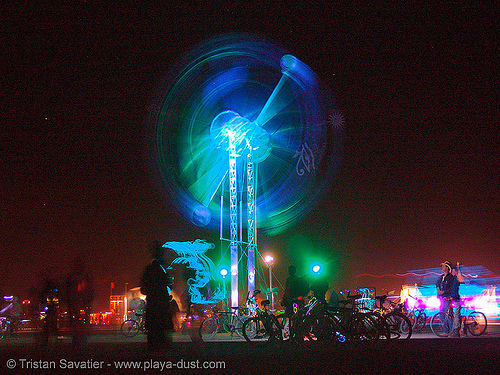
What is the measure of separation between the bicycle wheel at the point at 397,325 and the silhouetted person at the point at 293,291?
1776 mm

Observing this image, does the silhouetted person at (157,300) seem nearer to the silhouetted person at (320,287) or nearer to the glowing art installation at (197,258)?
the silhouetted person at (320,287)

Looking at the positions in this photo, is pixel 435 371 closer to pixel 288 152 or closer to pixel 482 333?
pixel 482 333

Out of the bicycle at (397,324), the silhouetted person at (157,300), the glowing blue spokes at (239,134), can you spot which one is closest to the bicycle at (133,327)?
the bicycle at (397,324)

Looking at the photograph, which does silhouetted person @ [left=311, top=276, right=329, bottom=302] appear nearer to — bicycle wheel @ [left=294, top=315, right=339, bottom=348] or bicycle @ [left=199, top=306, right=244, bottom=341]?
bicycle wheel @ [left=294, top=315, right=339, bottom=348]

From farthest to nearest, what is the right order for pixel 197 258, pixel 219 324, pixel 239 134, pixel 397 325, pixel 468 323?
pixel 197 258 < pixel 239 134 < pixel 219 324 < pixel 468 323 < pixel 397 325

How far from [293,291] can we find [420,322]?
485 cm

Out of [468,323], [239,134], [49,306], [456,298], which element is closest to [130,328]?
[49,306]

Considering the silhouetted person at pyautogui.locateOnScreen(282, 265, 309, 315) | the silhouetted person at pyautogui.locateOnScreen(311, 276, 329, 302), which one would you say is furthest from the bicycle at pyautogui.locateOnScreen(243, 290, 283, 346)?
the silhouetted person at pyautogui.locateOnScreen(311, 276, 329, 302)

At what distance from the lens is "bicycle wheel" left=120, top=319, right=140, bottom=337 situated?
1459 centimetres

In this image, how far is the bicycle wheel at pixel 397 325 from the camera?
10.2 metres

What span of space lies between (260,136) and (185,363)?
13.5 m

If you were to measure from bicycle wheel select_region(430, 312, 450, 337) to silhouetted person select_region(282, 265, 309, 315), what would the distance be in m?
3.34

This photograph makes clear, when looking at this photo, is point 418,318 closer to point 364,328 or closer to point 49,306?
point 364,328

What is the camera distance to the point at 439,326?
12469mm
